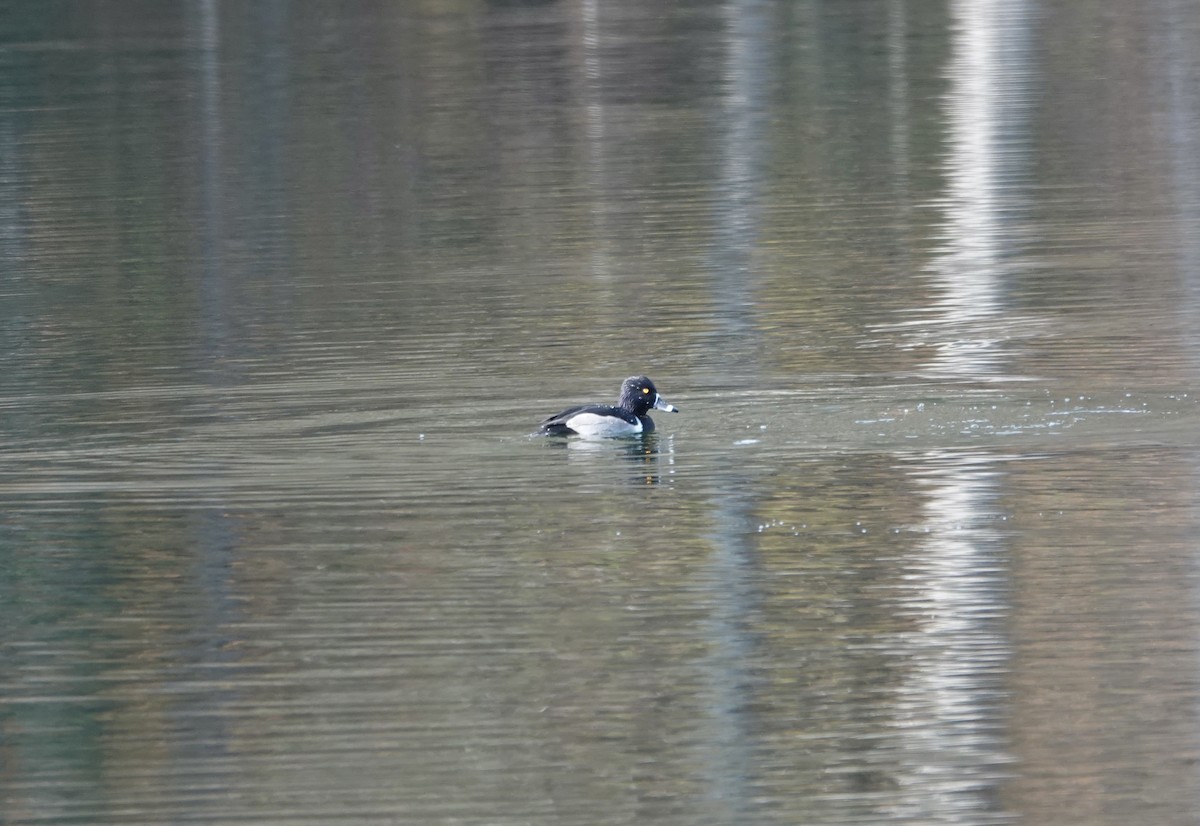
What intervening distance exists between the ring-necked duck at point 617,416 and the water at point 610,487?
122 mm

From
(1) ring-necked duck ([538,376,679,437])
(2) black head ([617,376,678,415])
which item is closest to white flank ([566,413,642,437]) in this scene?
(1) ring-necked duck ([538,376,679,437])

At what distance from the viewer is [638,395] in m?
14.2

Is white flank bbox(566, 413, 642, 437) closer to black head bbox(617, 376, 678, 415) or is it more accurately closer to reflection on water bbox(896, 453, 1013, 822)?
black head bbox(617, 376, 678, 415)

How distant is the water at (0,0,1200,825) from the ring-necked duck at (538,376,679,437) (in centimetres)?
12

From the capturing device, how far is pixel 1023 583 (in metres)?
11.0

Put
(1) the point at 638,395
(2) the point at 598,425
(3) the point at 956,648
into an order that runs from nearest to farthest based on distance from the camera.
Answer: (3) the point at 956,648 → (2) the point at 598,425 → (1) the point at 638,395

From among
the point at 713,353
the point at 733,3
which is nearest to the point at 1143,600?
the point at 713,353

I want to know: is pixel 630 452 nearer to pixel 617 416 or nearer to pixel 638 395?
pixel 617 416

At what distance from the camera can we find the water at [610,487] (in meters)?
9.05

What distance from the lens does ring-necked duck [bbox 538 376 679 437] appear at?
14.0 m

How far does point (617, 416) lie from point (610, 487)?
0.91 meters

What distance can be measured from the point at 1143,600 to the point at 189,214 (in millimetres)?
16572

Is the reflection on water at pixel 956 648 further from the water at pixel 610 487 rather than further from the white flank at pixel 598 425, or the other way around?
the white flank at pixel 598 425

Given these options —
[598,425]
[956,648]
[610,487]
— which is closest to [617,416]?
[598,425]
